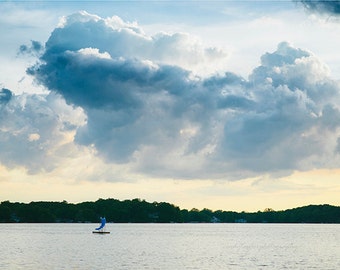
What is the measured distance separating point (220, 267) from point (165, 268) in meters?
8.02

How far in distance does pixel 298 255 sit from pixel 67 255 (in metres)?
41.4

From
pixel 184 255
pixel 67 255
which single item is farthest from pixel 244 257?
pixel 67 255

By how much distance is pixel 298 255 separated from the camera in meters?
121

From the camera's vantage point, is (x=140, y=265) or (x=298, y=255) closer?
(x=140, y=265)

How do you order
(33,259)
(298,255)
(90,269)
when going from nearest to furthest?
1. (90,269)
2. (33,259)
3. (298,255)

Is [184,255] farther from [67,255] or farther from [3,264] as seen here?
[3,264]

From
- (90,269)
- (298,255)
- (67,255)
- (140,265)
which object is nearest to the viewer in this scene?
(90,269)

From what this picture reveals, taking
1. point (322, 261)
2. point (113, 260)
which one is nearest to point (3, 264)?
point (113, 260)

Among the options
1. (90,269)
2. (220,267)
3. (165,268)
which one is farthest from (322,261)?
(90,269)

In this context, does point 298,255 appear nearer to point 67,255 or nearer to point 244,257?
point 244,257

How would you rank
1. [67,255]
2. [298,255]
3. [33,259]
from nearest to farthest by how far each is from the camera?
[33,259], [67,255], [298,255]

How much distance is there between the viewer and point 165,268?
91625 millimetres

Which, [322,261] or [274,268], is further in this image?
[322,261]

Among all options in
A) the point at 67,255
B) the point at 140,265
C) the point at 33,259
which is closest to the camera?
the point at 140,265
